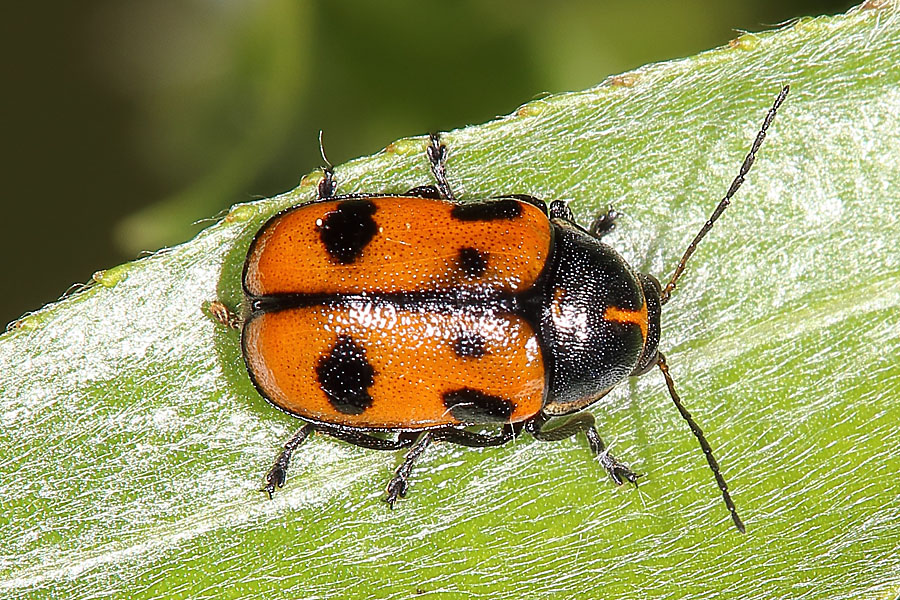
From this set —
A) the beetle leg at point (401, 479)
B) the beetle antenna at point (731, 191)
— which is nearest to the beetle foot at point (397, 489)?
the beetle leg at point (401, 479)

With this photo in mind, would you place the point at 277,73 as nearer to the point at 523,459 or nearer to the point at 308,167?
the point at 308,167

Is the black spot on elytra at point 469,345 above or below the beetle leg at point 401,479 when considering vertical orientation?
above

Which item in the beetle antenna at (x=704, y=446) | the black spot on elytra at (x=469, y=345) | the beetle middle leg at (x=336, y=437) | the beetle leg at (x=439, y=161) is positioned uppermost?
the beetle leg at (x=439, y=161)

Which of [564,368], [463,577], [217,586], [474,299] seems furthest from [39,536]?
[564,368]

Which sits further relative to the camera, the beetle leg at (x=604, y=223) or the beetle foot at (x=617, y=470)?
the beetle leg at (x=604, y=223)

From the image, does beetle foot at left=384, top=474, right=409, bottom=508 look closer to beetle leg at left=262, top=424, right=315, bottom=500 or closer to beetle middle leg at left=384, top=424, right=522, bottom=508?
beetle middle leg at left=384, top=424, right=522, bottom=508

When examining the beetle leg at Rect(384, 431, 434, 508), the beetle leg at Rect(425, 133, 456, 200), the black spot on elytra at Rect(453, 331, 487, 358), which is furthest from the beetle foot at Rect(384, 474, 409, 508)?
the beetle leg at Rect(425, 133, 456, 200)

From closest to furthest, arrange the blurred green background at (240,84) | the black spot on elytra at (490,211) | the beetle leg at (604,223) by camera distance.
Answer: the black spot on elytra at (490,211) → the beetle leg at (604,223) → the blurred green background at (240,84)

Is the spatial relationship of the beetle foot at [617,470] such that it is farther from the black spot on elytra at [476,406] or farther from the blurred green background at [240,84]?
the blurred green background at [240,84]
